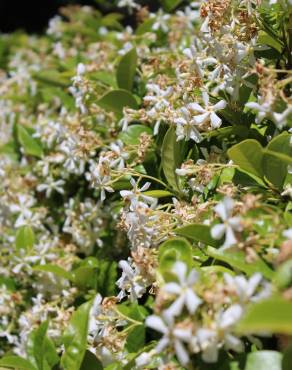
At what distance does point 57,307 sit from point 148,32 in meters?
1.06

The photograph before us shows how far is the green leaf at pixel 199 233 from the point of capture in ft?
2.98

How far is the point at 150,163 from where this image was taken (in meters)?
1.35

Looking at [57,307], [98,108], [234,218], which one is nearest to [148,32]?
[98,108]

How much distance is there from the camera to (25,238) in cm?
165

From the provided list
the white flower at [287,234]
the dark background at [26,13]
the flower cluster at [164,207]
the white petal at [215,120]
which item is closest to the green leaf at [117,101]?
the flower cluster at [164,207]

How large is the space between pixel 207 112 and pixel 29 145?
3.09ft

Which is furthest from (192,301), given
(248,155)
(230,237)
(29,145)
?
(29,145)

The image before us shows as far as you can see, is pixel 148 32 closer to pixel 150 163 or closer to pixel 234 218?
pixel 150 163

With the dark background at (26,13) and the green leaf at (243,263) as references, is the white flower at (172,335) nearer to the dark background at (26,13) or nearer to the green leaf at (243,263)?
the green leaf at (243,263)

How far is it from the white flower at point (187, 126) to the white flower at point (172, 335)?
18.1 inches

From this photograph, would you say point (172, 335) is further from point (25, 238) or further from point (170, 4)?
point (170, 4)

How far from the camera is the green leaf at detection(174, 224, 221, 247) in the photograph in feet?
2.98

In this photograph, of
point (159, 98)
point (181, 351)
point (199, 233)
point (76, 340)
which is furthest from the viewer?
point (159, 98)

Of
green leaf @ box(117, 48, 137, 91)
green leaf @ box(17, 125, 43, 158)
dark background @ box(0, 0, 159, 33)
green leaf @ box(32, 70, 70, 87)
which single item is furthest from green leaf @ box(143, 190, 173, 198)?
dark background @ box(0, 0, 159, 33)
